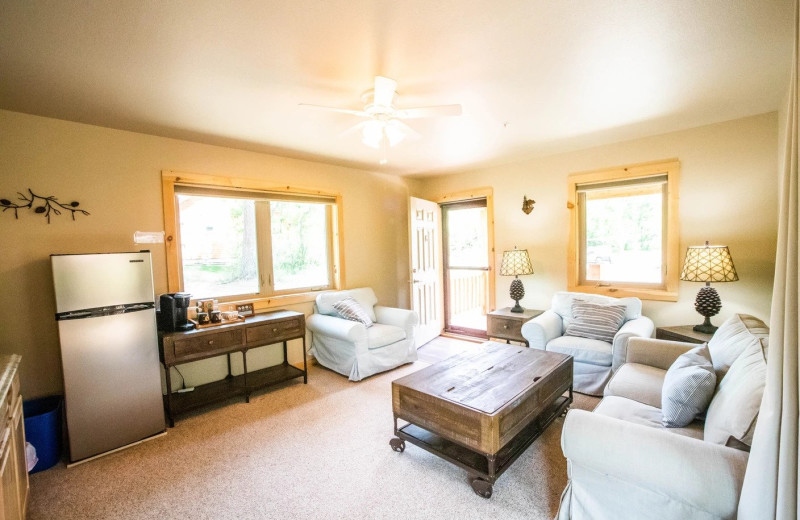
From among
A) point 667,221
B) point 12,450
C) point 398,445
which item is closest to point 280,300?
point 398,445

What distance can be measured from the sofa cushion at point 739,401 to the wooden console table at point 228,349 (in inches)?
123

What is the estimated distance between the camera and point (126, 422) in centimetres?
240

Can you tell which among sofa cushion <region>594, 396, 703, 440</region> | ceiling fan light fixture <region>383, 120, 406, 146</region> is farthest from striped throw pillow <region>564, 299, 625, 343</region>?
ceiling fan light fixture <region>383, 120, 406, 146</region>

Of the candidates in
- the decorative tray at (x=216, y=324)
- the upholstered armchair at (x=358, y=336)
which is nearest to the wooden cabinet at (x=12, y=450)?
the decorative tray at (x=216, y=324)

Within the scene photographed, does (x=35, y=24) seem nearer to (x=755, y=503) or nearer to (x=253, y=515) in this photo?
(x=253, y=515)

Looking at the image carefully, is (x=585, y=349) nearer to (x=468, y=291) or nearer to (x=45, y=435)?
(x=468, y=291)

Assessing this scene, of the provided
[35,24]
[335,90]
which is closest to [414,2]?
[335,90]

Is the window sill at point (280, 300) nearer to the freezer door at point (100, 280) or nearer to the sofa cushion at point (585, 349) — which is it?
the freezer door at point (100, 280)

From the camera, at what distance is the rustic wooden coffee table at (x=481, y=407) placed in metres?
1.84

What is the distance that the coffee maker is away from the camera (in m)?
2.82

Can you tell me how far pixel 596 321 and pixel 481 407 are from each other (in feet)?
6.51

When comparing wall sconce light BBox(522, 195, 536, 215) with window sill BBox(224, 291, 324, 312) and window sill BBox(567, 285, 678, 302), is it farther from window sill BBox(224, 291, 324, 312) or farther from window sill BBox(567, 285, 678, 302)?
window sill BBox(224, 291, 324, 312)

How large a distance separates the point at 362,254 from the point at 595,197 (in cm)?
298

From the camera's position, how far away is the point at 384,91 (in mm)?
1994
